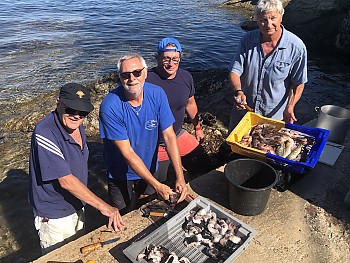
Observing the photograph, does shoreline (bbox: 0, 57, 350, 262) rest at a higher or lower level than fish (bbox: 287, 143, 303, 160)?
lower

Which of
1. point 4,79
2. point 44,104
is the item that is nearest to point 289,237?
point 44,104

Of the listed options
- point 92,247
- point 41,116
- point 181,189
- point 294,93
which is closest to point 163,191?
point 181,189

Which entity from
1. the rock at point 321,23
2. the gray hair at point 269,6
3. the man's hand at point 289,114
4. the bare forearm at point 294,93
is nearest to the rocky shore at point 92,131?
the man's hand at point 289,114

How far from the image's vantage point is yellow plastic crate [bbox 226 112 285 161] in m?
4.04

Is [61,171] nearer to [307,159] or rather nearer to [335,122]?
[307,159]

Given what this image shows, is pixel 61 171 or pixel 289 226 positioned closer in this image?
pixel 61 171

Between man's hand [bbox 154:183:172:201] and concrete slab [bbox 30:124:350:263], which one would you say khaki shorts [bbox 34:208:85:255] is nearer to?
concrete slab [bbox 30:124:350:263]

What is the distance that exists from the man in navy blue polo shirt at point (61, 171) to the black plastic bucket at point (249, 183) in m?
1.41

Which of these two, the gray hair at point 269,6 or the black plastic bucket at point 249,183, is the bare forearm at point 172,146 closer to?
the black plastic bucket at point 249,183

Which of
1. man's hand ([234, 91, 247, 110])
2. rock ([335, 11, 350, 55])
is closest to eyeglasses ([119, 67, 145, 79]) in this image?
man's hand ([234, 91, 247, 110])

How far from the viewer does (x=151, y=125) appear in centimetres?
405

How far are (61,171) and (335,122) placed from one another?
14.0ft

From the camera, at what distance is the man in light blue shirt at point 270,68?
4.41 m

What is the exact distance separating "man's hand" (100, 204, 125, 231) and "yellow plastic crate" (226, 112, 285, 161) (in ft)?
5.65
